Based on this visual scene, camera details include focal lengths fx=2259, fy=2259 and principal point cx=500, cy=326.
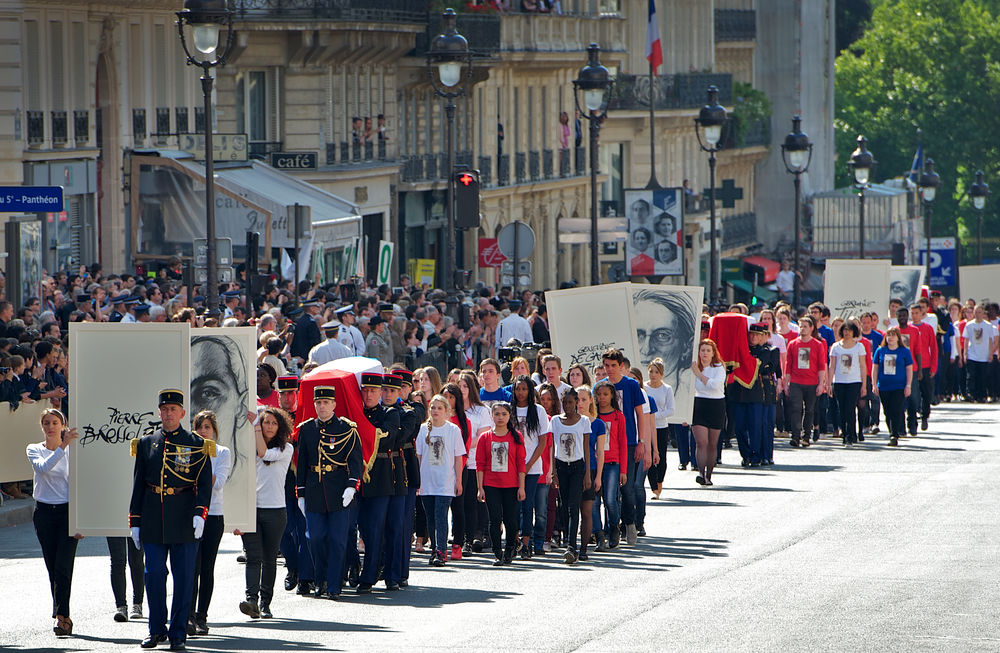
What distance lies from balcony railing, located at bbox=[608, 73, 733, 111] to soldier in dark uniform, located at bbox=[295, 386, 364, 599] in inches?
1967

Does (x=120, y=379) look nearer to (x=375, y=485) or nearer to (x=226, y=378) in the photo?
(x=226, y=378)

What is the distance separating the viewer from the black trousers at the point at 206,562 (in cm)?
1419

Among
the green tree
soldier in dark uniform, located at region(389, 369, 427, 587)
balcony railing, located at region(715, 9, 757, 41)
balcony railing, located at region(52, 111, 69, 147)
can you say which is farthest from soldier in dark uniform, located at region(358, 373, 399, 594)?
the green tree

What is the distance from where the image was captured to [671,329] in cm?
2447

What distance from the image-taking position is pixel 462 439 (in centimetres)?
1750

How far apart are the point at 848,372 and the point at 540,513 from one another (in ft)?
33.2

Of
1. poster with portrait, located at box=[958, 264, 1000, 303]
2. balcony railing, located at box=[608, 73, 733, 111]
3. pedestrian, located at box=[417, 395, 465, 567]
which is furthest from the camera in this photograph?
balcony railing, located at box=[608, 73, 733, 111]

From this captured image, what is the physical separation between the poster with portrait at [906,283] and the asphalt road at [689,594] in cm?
1469

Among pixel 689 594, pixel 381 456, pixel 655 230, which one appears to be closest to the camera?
pixel 689 594

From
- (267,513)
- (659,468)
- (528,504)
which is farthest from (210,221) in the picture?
(267,513)

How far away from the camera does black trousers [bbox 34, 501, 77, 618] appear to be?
14.4 meters

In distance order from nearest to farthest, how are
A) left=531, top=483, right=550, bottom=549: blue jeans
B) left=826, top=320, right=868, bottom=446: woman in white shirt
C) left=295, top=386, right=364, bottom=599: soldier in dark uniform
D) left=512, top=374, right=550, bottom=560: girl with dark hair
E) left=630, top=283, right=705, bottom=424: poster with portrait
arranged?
left=295, top=386, right=364, bottom=599: soldier in dark uniform < left=512, top=374, right=550, bottom=560: girl with dark hair < left=531, top=483, right=550, bottom=549: blue jeans < left=630, top=283, right=705, bottom=424: poster with portrait < left=826, top=320, right=868, bottom=446: woman in white shirt

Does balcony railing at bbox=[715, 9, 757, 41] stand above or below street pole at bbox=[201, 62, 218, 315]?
above

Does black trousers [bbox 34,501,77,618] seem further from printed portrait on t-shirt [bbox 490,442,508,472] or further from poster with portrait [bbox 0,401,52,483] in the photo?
poster with portrait [bbox 0,401,52,483]
